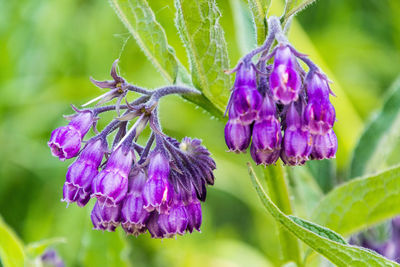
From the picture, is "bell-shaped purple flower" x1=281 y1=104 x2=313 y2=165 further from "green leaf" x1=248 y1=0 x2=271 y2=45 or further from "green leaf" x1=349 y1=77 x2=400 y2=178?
"green leaf" x1=349 y1=77 x2=400 y2=178

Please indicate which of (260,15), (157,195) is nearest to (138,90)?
(157,195)

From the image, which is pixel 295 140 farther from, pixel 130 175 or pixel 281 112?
pixel 130 175

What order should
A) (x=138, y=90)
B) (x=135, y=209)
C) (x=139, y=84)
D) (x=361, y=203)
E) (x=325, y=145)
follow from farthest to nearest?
(x=139, y=84) < (x=361, y=203) < (x=138, y=90) < (x=135, y=209) < (x=325, y=145)

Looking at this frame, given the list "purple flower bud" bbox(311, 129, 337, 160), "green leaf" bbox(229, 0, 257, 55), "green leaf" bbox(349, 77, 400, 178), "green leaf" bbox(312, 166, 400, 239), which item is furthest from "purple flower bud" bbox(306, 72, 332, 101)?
"green leaf" bbox(349, 77, 400, 178)

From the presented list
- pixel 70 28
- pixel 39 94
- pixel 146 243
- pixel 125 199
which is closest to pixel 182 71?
pixel 125 199

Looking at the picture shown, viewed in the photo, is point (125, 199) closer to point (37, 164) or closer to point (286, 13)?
point (286, 13)

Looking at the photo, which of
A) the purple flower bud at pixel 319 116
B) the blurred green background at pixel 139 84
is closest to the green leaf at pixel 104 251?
the blurred green background at pixel 139 84
